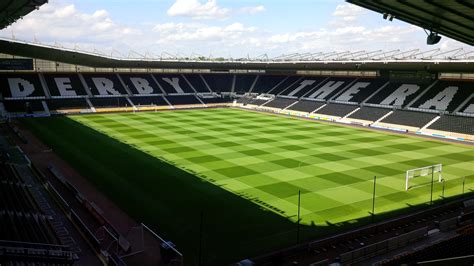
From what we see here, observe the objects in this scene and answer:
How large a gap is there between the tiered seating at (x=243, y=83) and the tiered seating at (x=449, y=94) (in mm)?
38359

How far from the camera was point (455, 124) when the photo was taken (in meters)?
49.2

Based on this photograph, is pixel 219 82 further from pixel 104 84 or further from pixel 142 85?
pixel 104 84

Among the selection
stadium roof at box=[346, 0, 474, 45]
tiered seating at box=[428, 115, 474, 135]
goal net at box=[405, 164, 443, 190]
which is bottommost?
goal net at box=[405, 164, 443, 190]

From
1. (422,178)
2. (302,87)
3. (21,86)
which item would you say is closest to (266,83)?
(302,87)

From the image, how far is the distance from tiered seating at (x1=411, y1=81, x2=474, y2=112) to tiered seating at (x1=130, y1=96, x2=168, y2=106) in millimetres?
43171

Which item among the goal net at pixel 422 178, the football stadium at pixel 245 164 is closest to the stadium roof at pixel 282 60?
the football stadium at pixel 245 164

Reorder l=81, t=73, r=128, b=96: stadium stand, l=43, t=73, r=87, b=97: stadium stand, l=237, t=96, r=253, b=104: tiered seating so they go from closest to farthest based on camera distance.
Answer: l=43, t=73, r=87, b=97: stadium stand, l=81, t=73, r=128, b=96: stadium stand, l=237, t=96, r=253, b=104: tiered seating

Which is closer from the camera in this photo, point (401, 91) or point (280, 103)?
point (401, 91)

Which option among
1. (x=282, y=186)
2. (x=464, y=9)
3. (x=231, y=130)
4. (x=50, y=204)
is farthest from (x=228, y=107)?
(x=464, y=9)

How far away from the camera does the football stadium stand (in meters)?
17.3

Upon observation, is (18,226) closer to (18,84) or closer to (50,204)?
(50,204)

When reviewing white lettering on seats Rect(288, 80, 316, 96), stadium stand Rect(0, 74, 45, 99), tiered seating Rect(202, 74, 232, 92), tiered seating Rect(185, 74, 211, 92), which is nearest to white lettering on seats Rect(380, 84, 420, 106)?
white lettering on seats Rect(288, 80, 316, 96)

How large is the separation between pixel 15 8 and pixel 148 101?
161 ft

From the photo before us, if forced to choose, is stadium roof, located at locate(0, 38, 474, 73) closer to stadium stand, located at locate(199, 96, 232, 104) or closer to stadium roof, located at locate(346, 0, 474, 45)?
stadium stand, located at locate(199, 96, 232, 104)
